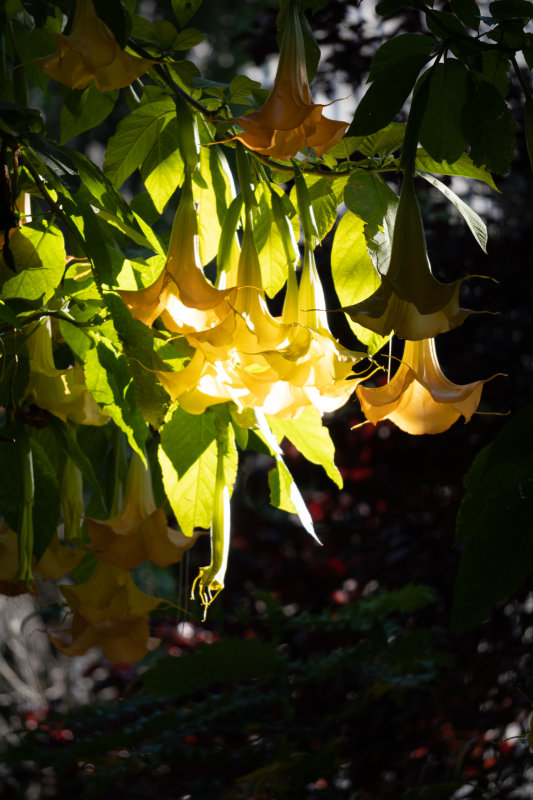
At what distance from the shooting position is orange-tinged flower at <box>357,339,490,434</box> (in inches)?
20.8

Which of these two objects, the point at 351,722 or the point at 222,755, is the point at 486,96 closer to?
the point at 222,755

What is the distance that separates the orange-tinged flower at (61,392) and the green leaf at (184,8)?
275 millimetres

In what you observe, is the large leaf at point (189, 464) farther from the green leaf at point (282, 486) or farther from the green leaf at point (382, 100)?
the green leaf at point (382, 100)

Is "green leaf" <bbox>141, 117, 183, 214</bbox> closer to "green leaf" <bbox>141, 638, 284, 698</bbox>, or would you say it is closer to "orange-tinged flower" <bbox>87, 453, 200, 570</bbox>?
"orange-tinged flower" <bbox>87, 453, 200, 570</bbox>

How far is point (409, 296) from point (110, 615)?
1.58 ft

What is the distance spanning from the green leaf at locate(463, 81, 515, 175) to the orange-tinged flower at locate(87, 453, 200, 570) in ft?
1.22

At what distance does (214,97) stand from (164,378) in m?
0.29

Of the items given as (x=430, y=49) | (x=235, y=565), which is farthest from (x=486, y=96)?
(x=235, y=565)

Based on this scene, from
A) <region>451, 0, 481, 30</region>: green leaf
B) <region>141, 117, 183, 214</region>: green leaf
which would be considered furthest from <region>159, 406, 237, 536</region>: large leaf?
<region>451, 0, 481, 30</region>: green leaf

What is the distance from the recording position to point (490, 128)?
1.67ft

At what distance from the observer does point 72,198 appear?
0.54 m

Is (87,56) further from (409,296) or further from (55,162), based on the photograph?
(409,296)

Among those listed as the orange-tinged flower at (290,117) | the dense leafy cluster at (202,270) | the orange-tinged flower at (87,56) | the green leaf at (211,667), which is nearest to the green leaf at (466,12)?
the dense leafy cluster at (202,270)

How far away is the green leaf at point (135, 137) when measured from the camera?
0.67 m
